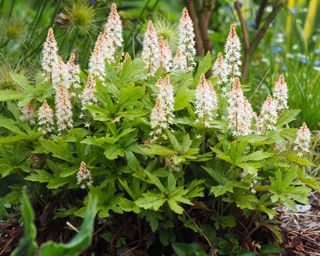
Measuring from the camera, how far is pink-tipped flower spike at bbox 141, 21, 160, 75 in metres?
2.89

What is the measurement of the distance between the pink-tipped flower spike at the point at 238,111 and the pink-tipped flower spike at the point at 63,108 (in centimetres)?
65

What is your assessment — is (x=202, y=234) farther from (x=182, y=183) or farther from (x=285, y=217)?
(x=285, y=217)

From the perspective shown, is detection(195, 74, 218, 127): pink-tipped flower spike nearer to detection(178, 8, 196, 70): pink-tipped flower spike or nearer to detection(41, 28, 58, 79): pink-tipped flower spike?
detection(178, 8, 196, 70): pink-tipped flower spike

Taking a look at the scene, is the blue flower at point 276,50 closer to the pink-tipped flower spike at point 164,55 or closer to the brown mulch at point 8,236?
the pink-tipped flower spike at point 164,55

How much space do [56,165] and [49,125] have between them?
0.62ft

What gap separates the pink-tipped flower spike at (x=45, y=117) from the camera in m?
2.83

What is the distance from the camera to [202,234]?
2.86 metres

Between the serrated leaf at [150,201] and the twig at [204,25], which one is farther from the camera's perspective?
the twig at [204,25]

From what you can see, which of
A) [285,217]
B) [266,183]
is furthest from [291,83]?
[266,183]

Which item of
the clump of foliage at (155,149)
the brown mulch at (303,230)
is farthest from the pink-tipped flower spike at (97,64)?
the brown mulch at (303,230)

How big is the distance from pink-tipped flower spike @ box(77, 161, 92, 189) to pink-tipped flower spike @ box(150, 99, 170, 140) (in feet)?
0.95

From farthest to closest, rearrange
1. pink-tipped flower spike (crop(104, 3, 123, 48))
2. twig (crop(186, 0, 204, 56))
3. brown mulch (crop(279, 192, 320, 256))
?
twig (crop(186, 0, 204, 56)) → brown mulch (crop(279, 192, 320, 256)) → pink-tipped flower spike (crop(104, 3, 123, 48))

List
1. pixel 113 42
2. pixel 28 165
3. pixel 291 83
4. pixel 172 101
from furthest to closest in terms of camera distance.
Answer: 1. pixel 291 83
2. pixel 113 42
3. pixel 28 165
4. pixel 172 101

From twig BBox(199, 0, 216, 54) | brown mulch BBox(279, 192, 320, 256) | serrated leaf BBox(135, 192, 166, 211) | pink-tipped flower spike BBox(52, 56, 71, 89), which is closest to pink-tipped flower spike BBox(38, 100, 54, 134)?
pink-tipped flower spike BBox(52, 56, 71, 89)
